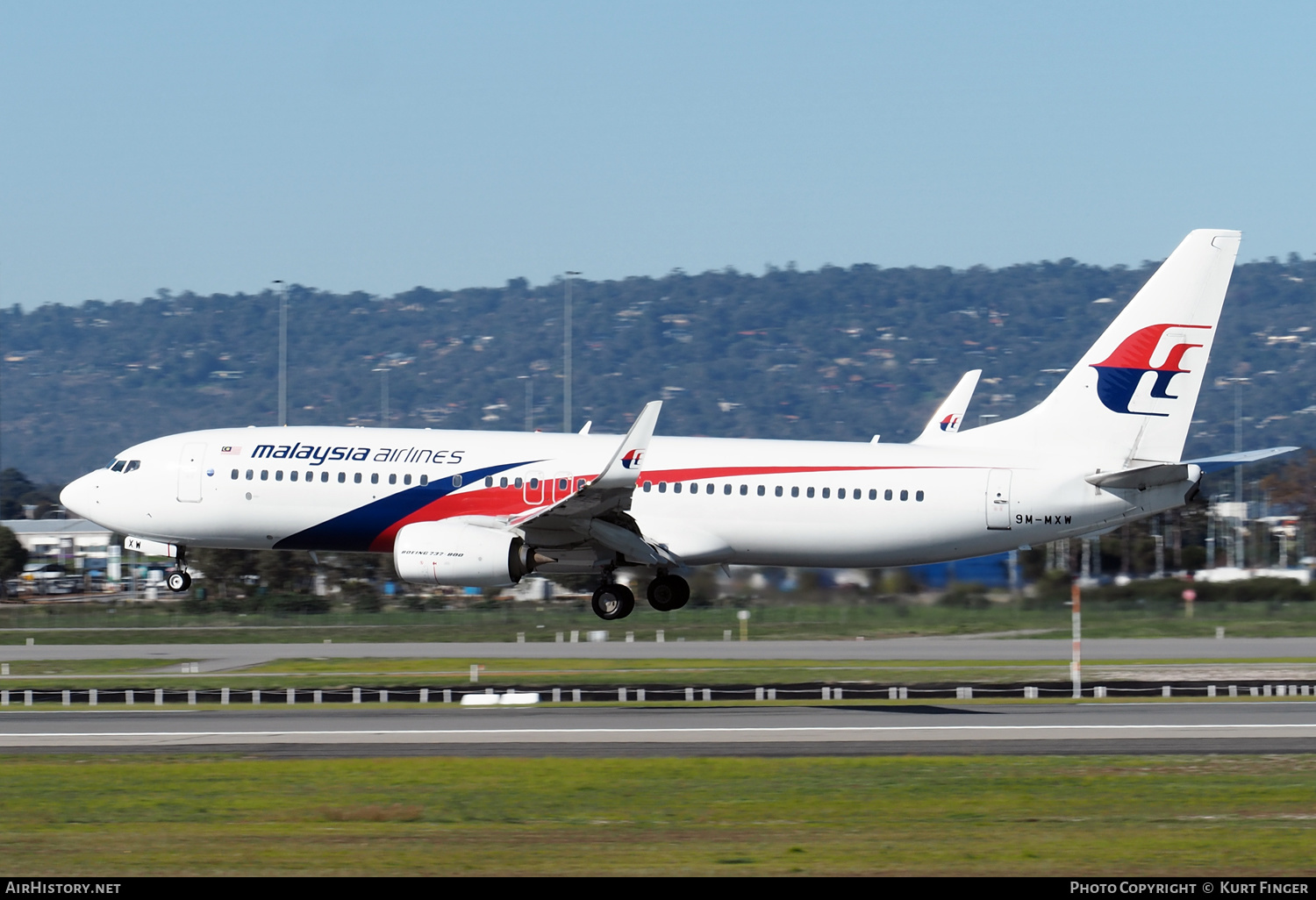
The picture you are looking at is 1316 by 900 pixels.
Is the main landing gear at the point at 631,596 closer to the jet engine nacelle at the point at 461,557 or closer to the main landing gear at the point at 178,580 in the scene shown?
the jet engine nacelle at the point at 461,557

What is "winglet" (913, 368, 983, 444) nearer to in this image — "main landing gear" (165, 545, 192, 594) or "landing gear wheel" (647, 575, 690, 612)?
"landing gear wheel" (647, 575, 690, 612)

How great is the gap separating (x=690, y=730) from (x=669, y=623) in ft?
87.5

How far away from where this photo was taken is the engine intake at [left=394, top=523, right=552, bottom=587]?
37.4 metres

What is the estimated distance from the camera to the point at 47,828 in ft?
67.4

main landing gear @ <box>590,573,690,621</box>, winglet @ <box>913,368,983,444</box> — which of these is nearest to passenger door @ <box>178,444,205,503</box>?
main landing gear @ <box>590,573,690,621</box>

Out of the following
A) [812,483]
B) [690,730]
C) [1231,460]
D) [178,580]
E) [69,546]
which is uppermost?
[1231,460]

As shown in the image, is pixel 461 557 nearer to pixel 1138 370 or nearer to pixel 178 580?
pixel 178 580

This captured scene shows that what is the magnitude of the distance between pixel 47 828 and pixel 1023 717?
18949 millimetres

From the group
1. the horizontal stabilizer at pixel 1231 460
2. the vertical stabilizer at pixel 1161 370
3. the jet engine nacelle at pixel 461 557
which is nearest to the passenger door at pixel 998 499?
the vertical stabilizer at pixel 1161 370

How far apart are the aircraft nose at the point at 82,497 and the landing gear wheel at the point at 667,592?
14302mm

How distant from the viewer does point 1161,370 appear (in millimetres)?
39469

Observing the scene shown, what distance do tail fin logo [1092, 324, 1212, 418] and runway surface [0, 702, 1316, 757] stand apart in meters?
7.52

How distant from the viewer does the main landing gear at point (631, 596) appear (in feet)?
129

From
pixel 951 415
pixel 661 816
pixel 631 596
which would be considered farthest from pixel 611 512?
pixel 661 816
